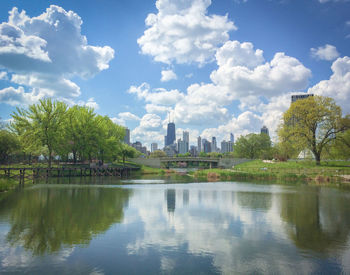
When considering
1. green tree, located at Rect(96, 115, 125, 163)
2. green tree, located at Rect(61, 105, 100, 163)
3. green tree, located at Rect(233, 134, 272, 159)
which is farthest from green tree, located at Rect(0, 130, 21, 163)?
green tree, located at Rect(233, 134, 272, 159)

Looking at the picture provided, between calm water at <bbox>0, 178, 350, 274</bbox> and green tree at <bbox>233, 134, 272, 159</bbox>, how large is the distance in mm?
95647

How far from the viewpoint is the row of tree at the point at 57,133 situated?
6231 cm

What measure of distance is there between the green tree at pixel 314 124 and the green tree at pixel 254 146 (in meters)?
48.2

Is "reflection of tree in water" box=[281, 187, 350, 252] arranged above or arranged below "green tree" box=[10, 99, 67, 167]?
below

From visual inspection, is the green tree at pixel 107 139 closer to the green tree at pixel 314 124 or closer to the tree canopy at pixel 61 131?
the tree canopy at pixel 61 131

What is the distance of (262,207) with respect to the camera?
23.9 meters

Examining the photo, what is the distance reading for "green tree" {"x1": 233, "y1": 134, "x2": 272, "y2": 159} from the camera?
117 metres

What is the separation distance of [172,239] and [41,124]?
5853 centimetres

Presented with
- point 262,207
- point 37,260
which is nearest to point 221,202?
point 262,207

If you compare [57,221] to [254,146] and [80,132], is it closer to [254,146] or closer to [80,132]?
[80,132]

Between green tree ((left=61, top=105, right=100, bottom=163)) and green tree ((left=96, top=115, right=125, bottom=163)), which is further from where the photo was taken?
green tree ((left=96, top=115, right=125, bottom=163))

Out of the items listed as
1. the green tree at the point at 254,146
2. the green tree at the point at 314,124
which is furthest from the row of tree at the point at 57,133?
the green tree at the point at 254,146

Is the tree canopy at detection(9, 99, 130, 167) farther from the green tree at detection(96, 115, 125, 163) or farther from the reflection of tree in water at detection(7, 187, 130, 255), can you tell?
the reflection of tree in water at detection(7, 187, 130, 255)

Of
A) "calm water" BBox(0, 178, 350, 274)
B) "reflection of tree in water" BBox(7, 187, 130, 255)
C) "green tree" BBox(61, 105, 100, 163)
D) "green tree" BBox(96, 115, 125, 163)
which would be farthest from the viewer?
"green tree" BBox(96, 115, 125, 163)
